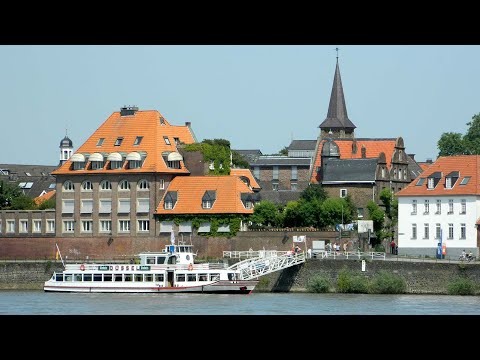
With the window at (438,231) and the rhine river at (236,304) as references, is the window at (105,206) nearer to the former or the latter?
the rhine river at (236,304)

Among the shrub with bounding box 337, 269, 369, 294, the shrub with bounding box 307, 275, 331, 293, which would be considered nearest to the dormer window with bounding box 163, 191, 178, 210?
the shrub with bounding box 307, 275, 331, 293

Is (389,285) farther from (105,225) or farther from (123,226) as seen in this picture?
(105,225)

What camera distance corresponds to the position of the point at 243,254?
69.4 metres

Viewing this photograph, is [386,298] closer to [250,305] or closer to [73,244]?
[250,305]

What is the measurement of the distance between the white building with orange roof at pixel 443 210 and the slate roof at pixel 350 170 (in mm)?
14064

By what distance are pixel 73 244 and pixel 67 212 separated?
1982mm

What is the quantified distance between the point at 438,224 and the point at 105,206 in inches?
749

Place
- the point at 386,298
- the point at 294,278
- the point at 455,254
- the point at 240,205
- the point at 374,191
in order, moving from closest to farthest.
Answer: the point at 386,298 < the point at 294,278 < the point at 455,254 < the point at 240,205 < the point at 374,191

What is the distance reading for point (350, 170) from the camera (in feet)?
284

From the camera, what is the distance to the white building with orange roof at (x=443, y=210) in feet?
220

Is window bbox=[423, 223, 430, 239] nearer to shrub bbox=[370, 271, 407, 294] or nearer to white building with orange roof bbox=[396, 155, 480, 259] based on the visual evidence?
white building with orange roof bbox=[396, 155, 480, 259]

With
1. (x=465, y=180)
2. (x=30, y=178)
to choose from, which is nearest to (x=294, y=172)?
(x=30, y=178)
